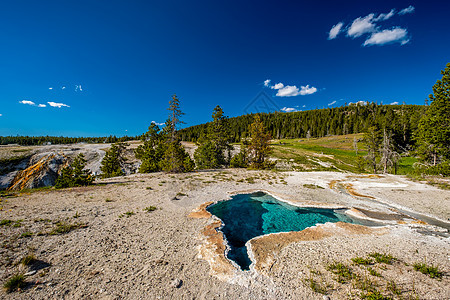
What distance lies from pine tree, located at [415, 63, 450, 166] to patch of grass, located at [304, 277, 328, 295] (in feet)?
92.4

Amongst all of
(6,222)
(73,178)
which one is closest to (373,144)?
(6,222)

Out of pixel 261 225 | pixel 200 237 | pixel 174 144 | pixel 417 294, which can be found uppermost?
pixel 174 144

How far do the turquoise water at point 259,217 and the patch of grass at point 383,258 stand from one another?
428 centimetres

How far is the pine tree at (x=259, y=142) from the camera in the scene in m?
32.0

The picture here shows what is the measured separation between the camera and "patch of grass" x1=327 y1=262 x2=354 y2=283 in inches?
217

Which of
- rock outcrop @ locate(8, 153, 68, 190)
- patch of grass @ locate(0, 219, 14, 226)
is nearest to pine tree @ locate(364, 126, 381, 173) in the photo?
patch of grass @ locate(0, 219, 14, 226)

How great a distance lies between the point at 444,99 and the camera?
19.9m

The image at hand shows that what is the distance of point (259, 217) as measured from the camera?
13.3m

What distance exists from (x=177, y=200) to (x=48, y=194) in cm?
1151

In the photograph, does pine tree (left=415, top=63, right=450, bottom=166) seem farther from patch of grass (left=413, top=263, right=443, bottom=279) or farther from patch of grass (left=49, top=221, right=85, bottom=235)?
patch of grass (left=49, top=221, right=85, bottom=235)

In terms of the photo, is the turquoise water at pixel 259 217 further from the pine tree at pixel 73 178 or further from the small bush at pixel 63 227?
the pine tree at pixel 73 178

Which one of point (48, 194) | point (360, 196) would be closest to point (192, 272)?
point (48, 194)

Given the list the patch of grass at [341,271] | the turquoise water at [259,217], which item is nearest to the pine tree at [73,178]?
the turquoise water at [259,217]

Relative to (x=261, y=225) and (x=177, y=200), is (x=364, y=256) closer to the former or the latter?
(x=261, y=225)
